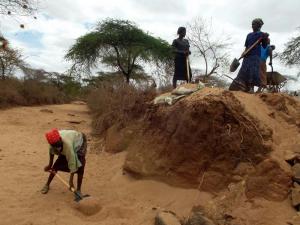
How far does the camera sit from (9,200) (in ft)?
21.4

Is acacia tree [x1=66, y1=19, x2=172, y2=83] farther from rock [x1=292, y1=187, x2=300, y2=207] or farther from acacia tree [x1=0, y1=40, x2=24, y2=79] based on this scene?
rock [x1=292, y1=187, x2=300, y2=207]

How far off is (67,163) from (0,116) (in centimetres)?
877

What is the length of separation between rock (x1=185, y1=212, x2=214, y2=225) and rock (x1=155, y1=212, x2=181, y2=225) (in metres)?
0.15

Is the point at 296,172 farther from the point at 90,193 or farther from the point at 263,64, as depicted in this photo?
the point at 90,193

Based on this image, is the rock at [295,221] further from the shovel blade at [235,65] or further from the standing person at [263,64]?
the standing person at [263,64]

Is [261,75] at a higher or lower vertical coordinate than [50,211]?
higher

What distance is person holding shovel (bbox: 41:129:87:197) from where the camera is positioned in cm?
623

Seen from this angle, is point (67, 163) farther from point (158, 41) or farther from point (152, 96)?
point (158, 41)

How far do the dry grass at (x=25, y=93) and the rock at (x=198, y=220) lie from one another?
12.7 m

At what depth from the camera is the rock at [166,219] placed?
539 cm

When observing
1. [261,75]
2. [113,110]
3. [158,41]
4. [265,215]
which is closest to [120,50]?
[158,41]

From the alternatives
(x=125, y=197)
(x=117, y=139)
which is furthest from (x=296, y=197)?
(x=117, y=139)

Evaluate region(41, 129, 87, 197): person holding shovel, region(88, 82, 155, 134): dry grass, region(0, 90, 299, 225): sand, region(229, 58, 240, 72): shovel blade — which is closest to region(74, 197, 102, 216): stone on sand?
region(0, 90, 299, 225): sand

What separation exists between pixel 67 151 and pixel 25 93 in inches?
547
